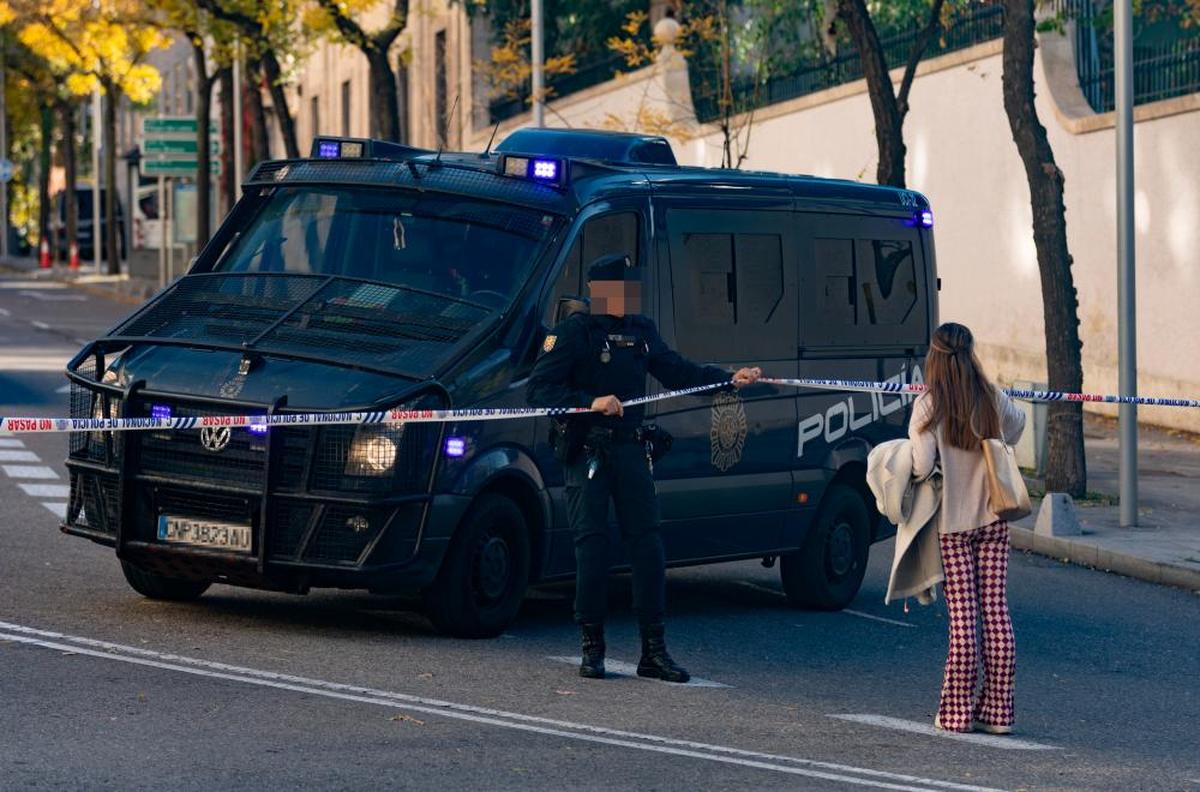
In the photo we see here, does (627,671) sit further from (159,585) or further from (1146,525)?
(1146,525)

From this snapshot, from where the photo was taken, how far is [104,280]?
62469 millimetres

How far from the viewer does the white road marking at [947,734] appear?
28.7ft

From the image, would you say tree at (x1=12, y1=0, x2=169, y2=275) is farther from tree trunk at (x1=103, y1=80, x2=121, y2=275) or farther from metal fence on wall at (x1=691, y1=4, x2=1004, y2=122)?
metal fence on wall at (x1=691, y1=4, x2=1004, y2=122)

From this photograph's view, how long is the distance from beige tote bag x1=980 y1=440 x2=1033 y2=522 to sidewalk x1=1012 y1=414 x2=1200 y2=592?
552 cm

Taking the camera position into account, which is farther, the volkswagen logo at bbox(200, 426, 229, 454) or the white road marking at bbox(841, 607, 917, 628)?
the white road marking at bbox(841, 607, 917, 628)

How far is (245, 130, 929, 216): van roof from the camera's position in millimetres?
10977

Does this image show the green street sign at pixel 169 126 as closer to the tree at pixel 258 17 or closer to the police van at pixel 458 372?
the tree at pixel 258 17

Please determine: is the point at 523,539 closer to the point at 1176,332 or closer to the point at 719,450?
the point at 719,450

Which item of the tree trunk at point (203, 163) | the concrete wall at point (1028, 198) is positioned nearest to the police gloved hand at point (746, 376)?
the concrete wall at point (1028, 198)

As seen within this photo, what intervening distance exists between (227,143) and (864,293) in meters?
39.3

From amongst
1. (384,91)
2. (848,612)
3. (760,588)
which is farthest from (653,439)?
(384,91)

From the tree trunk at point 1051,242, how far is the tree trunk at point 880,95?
9.31ft

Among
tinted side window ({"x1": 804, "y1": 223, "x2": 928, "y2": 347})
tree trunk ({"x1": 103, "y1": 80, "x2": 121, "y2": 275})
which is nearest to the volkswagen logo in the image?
tinted side window ({"x1": 804, "y1": 223, "x2": 928, "y2": 347})

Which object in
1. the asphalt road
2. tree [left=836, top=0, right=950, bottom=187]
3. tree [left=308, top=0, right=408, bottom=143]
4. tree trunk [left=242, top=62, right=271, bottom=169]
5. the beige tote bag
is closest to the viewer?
the asphalt road
